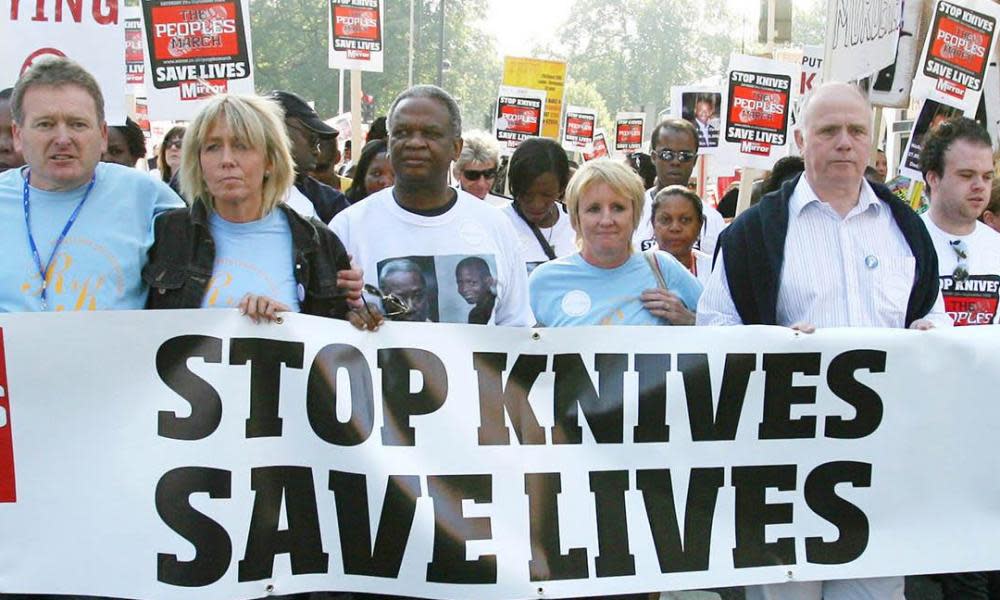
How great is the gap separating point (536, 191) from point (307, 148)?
1.16 m

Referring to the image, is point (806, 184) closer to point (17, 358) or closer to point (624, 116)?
point (17, 358)

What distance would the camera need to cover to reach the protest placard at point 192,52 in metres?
6.98

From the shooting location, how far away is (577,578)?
3.69 m

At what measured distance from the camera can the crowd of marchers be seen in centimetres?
349

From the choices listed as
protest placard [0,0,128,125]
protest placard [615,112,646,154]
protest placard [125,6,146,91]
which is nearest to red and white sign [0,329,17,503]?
protest placard [0,0,128,125]

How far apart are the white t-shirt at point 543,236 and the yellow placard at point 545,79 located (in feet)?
23.0

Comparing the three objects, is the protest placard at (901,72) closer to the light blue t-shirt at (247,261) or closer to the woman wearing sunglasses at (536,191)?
the woman wearing sunglasses at (536,191)

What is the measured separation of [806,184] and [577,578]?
147 cm

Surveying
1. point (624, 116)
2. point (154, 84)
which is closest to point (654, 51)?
point (624, 116)

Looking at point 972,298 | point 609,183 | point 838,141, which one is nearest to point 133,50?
point 609,183

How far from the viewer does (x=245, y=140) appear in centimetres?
353

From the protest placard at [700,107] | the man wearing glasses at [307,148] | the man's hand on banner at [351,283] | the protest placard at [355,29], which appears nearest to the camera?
the man's hand on banner at [351,283]

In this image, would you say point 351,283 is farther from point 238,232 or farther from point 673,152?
point 673,152

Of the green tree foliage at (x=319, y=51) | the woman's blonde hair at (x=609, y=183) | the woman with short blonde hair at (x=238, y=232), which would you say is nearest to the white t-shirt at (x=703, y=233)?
the woman's blonde hair at (x=609, y=183)
